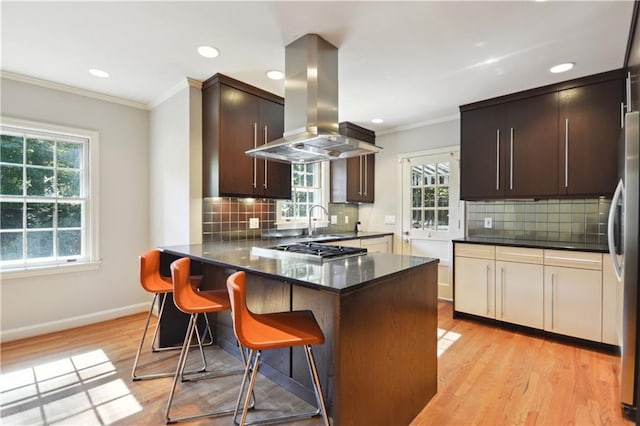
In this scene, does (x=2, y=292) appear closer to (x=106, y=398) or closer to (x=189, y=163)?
(x=106, y=398)

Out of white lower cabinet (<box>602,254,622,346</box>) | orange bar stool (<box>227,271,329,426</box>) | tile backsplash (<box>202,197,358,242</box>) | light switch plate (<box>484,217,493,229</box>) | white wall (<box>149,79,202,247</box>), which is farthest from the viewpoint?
light switch plate (<box>484,217,493,229</box>)

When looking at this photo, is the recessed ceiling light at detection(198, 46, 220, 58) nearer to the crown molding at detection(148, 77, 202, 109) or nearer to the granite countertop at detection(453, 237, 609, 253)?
the crown molding at detection(148, 77, 202, 109)

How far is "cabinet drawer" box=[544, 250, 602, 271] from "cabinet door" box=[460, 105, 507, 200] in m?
0.81

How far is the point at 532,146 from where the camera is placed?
10.5ft

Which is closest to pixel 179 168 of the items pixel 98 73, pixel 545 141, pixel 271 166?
pixel 271 166

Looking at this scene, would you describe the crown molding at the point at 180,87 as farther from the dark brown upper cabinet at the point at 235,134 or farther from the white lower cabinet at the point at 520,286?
the white lower cabinet at the point at 520,286

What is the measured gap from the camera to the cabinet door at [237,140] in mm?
3004

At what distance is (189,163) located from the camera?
3.04 metres

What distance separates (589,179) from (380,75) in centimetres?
222

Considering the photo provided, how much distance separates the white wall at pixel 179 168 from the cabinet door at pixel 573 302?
347cm

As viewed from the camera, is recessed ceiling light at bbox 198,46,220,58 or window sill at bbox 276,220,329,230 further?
window sill at bbox 276,220,329,230

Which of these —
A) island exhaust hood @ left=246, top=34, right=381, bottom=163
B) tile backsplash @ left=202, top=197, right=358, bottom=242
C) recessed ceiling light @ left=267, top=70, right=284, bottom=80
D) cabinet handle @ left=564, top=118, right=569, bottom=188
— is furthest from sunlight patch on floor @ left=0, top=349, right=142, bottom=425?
cabinet handle @ left=564, top=118, right=569, bottom=188

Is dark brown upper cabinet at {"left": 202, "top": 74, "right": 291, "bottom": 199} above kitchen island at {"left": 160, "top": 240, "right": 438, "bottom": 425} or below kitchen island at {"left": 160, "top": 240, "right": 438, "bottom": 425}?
above

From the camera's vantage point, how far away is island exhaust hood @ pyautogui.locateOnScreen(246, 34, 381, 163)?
222 cm
